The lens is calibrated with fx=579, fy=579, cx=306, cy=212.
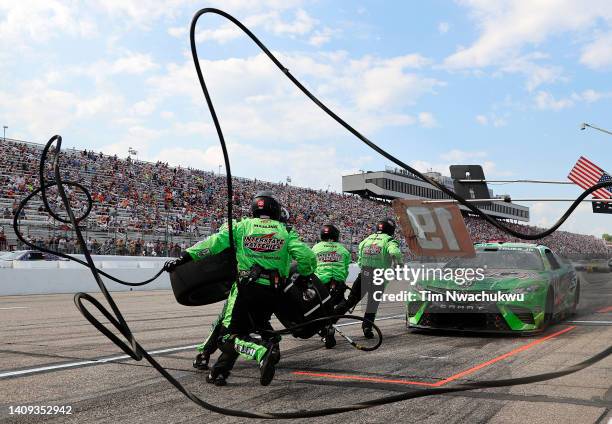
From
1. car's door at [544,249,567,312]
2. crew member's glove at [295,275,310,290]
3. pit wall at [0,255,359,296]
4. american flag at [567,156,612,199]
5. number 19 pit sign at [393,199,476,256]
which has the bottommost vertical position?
Result: pit wall at [0,255,359,296]

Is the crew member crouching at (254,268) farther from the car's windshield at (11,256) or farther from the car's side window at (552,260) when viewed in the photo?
the car's windshield at (11,256)

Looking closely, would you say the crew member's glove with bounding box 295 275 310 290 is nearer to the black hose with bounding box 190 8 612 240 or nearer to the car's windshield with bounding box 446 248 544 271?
the black hose with bounding box 190 8 612 240

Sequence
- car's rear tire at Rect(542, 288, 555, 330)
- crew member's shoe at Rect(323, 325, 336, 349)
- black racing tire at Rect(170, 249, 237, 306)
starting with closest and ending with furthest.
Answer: black racing tire at Rect(170, 249, 237, 306), crew member's shoe at Rect(323, 325, 336, 349), car's rear tire at Rect(542, 288, 555, 330)

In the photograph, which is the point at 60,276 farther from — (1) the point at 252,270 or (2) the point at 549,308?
(1) the point at 252,270

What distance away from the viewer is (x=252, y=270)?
514 cm

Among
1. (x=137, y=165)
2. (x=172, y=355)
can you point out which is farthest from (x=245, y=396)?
(x=137, y=165)

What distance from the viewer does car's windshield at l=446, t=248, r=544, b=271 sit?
898cm

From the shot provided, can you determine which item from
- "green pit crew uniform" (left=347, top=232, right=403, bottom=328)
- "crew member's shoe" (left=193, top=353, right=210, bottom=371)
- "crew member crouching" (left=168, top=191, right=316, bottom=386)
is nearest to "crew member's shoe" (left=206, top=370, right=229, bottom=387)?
"crew member crouching" (left=168, top=191, right=316, bottom=386)

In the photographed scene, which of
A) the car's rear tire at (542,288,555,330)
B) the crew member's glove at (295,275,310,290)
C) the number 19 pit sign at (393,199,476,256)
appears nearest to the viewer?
the crew member's glove at (295,275,310,290)

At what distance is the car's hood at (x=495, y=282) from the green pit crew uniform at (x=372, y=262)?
661 millimetres

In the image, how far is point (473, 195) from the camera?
1206cm

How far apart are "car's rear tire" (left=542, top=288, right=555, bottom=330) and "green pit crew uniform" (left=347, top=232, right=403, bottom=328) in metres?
2.26

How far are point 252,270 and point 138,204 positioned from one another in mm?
25920

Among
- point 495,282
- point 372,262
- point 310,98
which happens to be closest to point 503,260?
point 495,282
